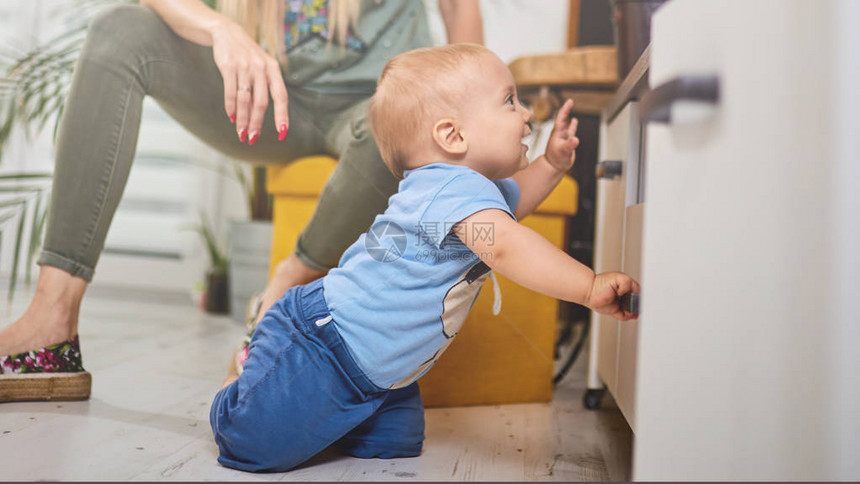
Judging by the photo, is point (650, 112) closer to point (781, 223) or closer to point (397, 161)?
point (781, 223)

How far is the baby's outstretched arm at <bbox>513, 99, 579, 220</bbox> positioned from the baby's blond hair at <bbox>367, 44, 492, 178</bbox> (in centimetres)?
15

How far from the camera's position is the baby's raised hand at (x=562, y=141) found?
2.81 ft

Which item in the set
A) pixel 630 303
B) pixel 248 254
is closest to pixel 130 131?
pixel 630 303

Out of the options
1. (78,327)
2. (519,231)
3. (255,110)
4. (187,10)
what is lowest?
(78,327)

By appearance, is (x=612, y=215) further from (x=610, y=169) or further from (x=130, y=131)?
(x=130, y=131)

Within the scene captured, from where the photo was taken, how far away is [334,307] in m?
0.75

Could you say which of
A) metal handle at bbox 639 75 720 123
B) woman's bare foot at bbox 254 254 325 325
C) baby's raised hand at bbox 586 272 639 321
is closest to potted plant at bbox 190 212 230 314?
woman's bare foot at bbox 254 254 325 325

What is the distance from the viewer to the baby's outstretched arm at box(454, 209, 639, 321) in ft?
2.06

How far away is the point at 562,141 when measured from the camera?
0.86 m

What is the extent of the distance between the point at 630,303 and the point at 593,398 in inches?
19.0

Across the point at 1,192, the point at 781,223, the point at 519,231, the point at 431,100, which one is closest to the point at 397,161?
the point at 431,100

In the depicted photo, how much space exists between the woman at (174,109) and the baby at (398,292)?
0.14 meters

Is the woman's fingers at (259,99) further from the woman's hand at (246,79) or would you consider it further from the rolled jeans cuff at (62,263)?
the rolled jeans cuff at (62,263)

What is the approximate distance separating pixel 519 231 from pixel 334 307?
0.73 ft
